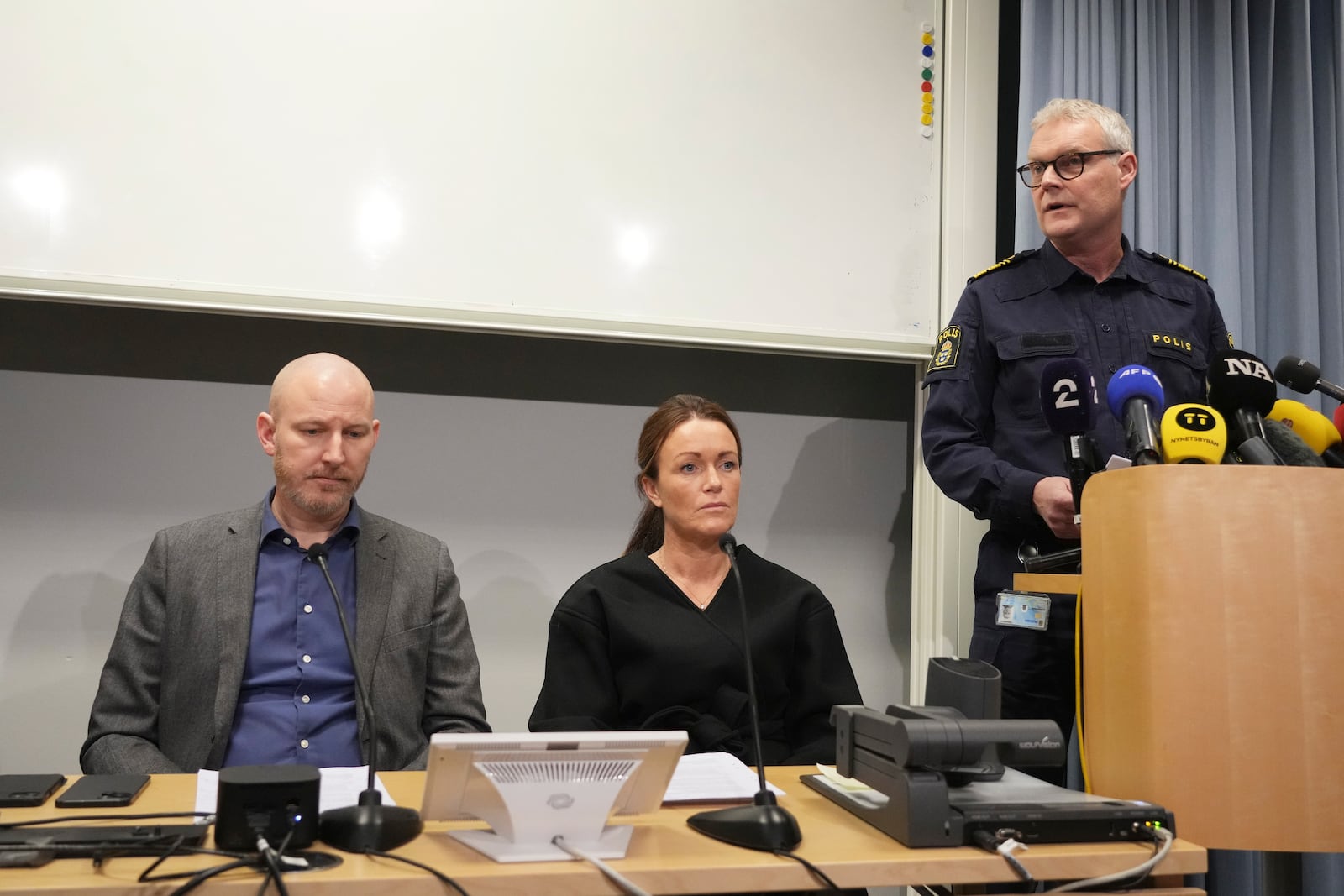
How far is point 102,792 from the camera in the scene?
1305 millimetres

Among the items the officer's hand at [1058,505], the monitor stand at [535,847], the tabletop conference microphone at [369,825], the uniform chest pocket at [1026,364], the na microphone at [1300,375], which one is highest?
the uniform chest pocket at [1026,364]

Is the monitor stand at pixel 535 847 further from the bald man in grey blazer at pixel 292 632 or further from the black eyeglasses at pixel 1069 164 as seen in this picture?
the black eyeglasses at pixel 1069 164

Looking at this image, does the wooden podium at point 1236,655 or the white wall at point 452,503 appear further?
the white wall at point 452,503

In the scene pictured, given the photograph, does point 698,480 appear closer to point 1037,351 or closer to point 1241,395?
point 1037,351

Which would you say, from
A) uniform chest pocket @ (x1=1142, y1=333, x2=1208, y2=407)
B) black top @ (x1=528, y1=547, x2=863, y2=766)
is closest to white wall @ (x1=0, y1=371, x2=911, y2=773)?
black top @ (x1=528, y1=547, x2=863, y2=766)

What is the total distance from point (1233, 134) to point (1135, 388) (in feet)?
5.60

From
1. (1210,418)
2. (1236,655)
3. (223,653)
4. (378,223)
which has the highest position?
(378,223)

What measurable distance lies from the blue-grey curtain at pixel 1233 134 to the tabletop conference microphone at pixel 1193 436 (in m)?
1.31

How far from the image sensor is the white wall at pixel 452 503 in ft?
8.14

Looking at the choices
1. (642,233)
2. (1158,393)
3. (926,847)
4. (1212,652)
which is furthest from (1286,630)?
(642,233)

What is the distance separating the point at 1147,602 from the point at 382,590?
1.30m

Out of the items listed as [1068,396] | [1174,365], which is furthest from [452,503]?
[1174,365]

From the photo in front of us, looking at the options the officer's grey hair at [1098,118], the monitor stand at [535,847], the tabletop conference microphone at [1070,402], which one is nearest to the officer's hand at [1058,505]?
the tabletop conference microphone at [1070,402]

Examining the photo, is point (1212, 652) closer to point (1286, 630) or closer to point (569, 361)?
point (1286, 630)
